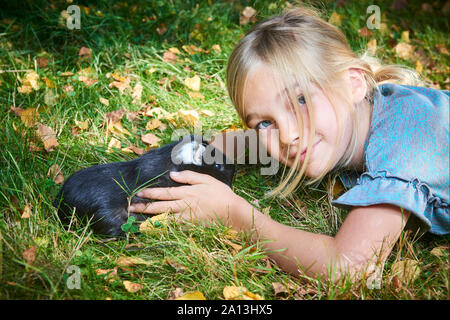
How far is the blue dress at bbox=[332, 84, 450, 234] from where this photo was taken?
78.0 inches

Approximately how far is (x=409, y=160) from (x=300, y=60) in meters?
0.74

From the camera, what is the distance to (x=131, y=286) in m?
1.92

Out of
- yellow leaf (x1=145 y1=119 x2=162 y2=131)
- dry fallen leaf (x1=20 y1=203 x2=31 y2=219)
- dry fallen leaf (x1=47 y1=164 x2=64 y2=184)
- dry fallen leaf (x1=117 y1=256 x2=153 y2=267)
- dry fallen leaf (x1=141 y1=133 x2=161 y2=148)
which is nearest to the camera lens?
dry fallen leaf (x1=117 y1=256 x2=153 y2=267)

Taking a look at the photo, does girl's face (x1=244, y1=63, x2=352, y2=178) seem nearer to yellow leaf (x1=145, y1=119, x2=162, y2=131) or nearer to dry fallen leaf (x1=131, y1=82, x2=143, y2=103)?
yellow leaf (x1=145, y1=119, x2=162, y2=131)

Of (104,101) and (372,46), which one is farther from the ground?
(372,46)

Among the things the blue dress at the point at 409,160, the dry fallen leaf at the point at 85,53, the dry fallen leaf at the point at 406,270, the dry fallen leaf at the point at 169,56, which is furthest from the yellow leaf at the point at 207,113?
the dry fallen leaf at the point at 406,270

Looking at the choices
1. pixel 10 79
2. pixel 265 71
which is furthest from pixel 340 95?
pixel 10 79

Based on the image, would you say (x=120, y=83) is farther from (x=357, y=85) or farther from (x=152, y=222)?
(x=357, y=85)

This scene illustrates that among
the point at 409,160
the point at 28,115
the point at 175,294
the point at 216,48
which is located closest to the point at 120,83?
the point at 28,115

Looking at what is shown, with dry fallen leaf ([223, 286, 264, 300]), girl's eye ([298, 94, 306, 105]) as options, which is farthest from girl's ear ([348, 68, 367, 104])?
dry fallen leaf ([223, 286, 264, 300])

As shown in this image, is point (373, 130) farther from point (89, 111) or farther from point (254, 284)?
point (89, 111)
